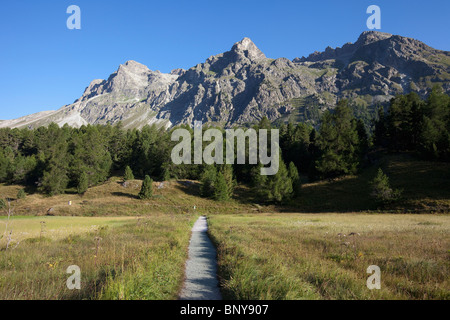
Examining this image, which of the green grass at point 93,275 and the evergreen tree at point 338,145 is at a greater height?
the evergreen tree at point 338,145

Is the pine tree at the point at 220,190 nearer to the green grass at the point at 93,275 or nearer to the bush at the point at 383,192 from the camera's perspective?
the bush at the point at 383,192

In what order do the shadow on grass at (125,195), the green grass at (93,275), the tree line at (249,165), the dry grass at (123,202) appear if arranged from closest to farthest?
the green grass at (93,275) → the dry grass at (123,202) → the shadow on grass at (125,195) → the tree line at (249,165)

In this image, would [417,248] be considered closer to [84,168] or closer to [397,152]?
[397,152]

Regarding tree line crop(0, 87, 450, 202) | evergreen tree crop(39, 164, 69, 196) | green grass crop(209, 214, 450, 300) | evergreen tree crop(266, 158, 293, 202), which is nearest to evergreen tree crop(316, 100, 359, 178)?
tree line crop(0, 87, 450, 202)

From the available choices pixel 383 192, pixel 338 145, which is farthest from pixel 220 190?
pixel 338 145

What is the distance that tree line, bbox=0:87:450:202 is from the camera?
179 ft

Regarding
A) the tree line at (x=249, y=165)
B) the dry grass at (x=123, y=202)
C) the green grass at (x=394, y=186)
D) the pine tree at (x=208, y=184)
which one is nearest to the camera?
the green grass at (x=394, y=186)

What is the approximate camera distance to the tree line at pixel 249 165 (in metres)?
54.6

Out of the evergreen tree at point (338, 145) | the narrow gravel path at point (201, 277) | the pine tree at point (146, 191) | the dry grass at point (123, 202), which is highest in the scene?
the evergreen tree at point (338, 145)

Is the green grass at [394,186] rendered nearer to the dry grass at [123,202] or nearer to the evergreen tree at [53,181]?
the dry grass at [123,202]

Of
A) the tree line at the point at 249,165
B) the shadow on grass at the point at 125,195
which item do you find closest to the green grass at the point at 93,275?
the shadow on grass at the point at 125,195

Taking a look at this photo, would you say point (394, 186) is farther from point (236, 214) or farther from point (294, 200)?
point (236, 214)

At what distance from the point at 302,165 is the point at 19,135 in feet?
397

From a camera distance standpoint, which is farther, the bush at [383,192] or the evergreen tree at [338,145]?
the evergreen tree at [338,145]
